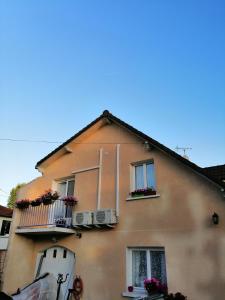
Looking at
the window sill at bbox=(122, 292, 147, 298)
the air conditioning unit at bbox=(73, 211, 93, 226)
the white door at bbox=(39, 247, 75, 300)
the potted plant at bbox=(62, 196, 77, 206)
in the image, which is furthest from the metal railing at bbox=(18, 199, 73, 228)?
the window sill at bbox=(122, 292, 147, 298)

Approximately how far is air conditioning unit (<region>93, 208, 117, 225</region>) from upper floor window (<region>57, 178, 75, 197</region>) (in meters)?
2.74

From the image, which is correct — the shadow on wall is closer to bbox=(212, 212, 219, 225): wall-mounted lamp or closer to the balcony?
bbox=(212, 212, 219, 225): wall-mounted lamp

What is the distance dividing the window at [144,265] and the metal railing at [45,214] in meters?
3.54

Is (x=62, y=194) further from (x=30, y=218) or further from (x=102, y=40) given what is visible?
(x=102, y=40)

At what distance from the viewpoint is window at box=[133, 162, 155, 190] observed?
971cm

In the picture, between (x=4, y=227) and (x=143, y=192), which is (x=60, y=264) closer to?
(x=143, y=192)

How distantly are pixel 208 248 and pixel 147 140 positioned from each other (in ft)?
14.3

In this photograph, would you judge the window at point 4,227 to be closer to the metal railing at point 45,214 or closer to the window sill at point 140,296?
the metal railing at point 45,214

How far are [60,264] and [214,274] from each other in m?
6.48

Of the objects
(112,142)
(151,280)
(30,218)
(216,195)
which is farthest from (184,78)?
(30,218)

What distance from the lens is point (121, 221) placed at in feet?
31.1

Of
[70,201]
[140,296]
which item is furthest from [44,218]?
[140,296]

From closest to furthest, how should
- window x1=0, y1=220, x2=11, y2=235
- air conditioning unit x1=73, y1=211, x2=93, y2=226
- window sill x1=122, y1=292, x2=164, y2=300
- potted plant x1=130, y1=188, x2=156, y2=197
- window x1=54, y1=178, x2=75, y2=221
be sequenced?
window sill x1=122, y1=292, x2=164, y2=300 < potted plant x1=130, y1=188, x2=156, y2=197 < air conditioning unit x1=73, y1=211, x2=93, y2=226 < window x1=54, y1=178, x2=75, y2=221 < window x1=0, y1=220, x2=11, y2=235

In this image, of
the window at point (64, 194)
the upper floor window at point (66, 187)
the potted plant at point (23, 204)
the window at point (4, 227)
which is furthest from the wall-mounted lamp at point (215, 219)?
the window at point (4, 227)
